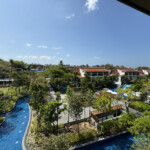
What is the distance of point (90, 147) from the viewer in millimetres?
8453

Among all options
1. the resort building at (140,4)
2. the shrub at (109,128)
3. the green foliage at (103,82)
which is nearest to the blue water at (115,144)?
the shrub at (109,128)

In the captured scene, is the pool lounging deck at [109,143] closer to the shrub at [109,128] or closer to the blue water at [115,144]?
the blue water at [115,144]

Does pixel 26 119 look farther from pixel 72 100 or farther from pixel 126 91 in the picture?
pixel 126 91

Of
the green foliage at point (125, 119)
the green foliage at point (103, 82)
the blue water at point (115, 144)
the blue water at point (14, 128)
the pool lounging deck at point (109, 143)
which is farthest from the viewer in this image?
the green foliage at point (103, 82)

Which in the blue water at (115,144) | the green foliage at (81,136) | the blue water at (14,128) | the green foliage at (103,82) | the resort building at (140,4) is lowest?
the blue water at (115,144)

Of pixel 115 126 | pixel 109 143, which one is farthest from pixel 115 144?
pixel 115 126

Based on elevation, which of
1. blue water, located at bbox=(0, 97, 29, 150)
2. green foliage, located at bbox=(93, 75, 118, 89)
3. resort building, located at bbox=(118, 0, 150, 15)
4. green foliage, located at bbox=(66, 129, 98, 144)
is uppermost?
resort building, located at bbox=(118, 0, 150, 15)

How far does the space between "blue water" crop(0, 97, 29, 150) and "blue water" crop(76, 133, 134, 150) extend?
6.54 metres

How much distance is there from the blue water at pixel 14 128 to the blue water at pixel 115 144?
6538mm

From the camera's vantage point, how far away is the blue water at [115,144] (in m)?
8.50

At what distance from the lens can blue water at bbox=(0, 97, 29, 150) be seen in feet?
28.3

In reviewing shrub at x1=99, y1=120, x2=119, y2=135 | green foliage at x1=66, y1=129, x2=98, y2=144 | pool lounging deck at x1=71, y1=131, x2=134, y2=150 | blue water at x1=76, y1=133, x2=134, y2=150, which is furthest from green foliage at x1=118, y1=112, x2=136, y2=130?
green foliage at x1=66, y1=129, x2=98, y2=144

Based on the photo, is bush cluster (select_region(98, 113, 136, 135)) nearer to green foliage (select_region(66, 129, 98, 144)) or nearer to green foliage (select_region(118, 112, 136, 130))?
green foliage (select_region(118, 112, 136, 130))

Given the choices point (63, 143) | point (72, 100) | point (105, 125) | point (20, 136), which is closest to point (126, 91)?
point (105, 125)
